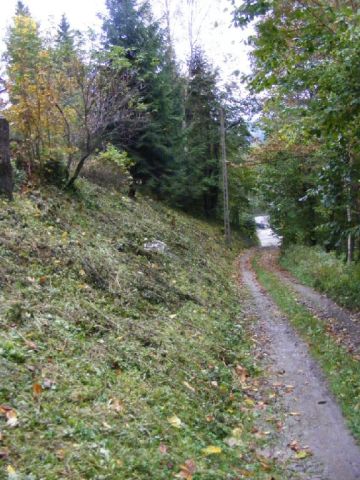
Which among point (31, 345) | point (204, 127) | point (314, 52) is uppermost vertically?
point (204, 127)

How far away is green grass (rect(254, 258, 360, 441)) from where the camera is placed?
6.29 m

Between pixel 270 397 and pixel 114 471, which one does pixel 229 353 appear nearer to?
pixel 270 397

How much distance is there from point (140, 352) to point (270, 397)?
215cm

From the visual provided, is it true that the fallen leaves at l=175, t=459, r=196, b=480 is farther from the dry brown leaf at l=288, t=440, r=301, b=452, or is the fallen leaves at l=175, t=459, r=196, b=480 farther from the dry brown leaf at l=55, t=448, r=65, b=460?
the dry brown leaf at l=288, t=440, r=301, b=452

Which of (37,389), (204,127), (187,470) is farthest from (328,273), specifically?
(204,127)

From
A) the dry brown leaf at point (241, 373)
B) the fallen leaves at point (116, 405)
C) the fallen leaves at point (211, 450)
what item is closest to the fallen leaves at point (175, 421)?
the fallen leaves at point (211, 450)

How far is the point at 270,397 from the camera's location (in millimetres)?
6867

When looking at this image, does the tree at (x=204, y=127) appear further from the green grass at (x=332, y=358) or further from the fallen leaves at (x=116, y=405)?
the fallen leaves at (x=116, y=405)

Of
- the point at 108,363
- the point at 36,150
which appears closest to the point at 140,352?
the point at 108,363

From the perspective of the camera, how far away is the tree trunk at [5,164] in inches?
366

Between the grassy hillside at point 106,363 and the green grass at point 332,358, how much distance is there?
1306mm

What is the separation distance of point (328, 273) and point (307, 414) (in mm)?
9840

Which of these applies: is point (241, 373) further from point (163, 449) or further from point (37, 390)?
point (37, 390)

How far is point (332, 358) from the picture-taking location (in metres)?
8.11
